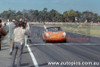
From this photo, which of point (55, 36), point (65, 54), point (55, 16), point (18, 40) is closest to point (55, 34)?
point (55, 36)

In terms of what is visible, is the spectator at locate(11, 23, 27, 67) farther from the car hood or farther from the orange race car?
the car hood

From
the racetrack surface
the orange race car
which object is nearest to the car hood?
the orange race car

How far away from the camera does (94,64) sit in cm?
940

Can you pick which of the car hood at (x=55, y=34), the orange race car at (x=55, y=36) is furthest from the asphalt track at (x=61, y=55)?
the car hood at (x=55, y=34)

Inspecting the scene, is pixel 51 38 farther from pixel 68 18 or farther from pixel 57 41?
pixel 68 18

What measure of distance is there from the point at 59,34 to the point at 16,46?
479 inches

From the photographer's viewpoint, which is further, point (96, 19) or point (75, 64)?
point (96, 19)

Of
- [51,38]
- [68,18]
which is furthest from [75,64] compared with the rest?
[68,18]

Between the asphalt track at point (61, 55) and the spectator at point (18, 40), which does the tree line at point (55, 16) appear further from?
the spectator at point (18, 40)

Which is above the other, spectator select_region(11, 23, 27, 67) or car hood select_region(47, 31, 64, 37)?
spectator select_region(11, 23, 27, 67)

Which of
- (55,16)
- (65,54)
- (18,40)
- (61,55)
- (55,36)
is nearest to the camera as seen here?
(18,40)

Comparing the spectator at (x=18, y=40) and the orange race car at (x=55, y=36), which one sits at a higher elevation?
the spectator at (x=18, y=40)

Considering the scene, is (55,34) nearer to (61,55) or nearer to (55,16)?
(61,55)

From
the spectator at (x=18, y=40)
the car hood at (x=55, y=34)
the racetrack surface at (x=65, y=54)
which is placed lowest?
the racetrack surface at (x=65, y=54)
